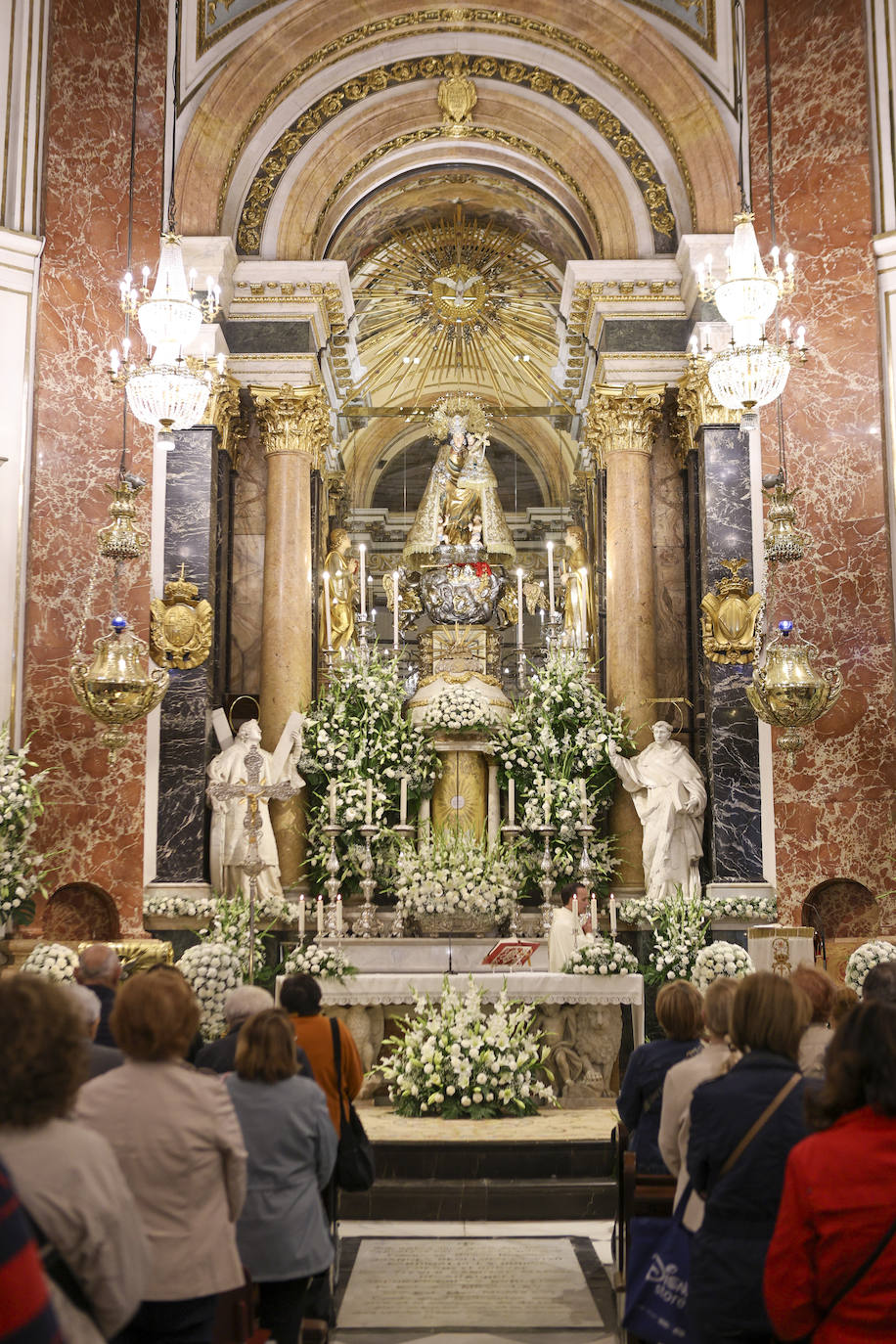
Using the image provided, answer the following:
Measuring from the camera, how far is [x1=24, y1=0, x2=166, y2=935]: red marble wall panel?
43.7ft

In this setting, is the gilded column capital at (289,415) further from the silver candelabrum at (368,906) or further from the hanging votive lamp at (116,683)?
the silver candelabrum at (368,906)

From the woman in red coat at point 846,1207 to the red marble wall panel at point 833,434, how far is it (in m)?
10.3

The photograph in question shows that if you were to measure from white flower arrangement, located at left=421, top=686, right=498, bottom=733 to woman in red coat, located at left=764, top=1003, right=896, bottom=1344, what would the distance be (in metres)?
11.1

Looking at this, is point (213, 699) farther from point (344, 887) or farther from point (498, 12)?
point (498, 12)

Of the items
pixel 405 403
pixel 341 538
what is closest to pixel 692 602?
pixel 341 538

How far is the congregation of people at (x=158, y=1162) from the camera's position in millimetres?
2914

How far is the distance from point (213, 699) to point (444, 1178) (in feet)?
21.0

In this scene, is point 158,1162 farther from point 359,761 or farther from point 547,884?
point 359,761

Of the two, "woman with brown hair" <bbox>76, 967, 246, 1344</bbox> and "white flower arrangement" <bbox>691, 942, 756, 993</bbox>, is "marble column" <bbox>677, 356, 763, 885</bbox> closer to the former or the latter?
"white flower arrangement" <bbox>691, 942, 756, 993</bbox>

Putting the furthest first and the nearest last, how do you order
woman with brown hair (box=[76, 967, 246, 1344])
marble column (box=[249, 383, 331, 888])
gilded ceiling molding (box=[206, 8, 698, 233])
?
gilded ceiling molding (box=[206, 8, 698, 233]) → marble column (box=[249, 383, 331, 888]) → woman with brown hair (box=[76, 967, 246, 1344])

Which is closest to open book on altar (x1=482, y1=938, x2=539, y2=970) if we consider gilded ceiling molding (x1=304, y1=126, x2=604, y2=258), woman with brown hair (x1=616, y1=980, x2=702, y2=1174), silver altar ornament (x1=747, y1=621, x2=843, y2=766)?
silver altar ornament (x1=747, y1=621, x2=843, y2=766)

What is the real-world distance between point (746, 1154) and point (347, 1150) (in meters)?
2.36

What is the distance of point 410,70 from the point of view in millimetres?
16219

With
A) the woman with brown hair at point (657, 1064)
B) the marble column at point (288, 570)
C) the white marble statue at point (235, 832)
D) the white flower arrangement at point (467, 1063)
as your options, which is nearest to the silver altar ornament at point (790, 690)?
the white flower arrangement at point (467, 1063)
